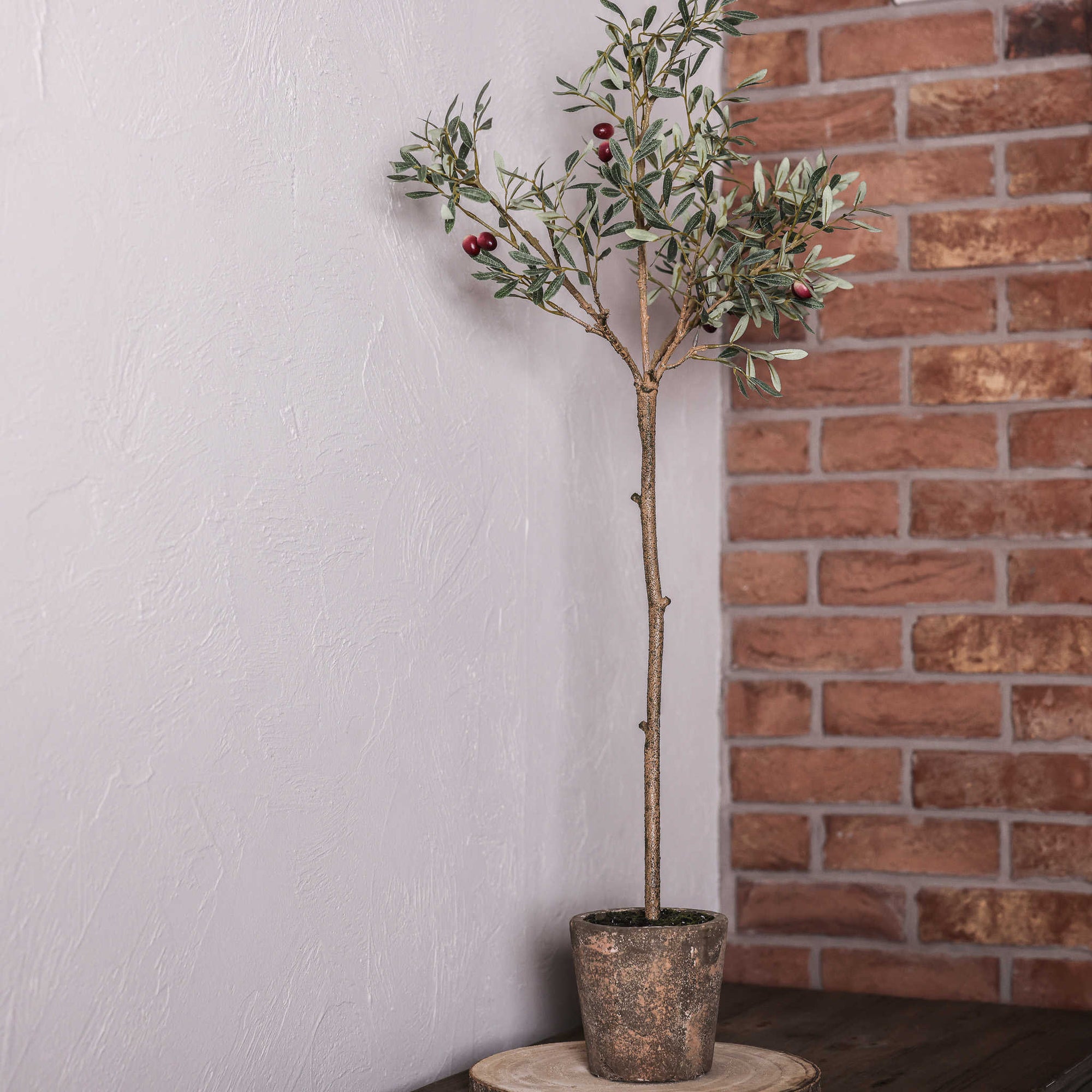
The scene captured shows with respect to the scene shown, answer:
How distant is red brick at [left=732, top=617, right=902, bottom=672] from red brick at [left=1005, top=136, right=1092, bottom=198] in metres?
0.54

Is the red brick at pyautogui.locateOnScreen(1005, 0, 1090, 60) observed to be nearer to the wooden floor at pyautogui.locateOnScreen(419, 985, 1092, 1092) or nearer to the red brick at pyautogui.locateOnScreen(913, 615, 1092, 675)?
the red brick at pyautogui.locateOnScreen(913, 615, 1092, 675)

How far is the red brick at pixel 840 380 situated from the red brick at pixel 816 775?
1.39ft

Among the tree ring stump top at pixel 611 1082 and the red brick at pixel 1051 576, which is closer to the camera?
the tree ring stump top at pixel 611 1082

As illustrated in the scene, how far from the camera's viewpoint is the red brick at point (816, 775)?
1.58 meters

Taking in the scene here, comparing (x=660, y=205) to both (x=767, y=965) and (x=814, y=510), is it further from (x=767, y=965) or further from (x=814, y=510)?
(x=767, y=965)

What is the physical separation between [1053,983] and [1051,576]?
46 centimetres

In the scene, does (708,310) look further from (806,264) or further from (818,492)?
(818,492)

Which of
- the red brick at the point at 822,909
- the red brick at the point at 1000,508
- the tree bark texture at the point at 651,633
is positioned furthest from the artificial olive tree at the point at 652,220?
the red brick at the point at 822,909

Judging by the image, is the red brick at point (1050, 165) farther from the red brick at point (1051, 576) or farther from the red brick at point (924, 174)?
the red brick at point (1051, 576)

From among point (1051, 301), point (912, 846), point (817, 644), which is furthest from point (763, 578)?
point (1051, 301)

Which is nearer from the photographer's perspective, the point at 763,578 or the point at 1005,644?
the point at 1005,644

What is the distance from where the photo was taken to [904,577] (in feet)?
5.17

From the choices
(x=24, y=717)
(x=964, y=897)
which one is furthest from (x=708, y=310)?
(x=964, y=897)

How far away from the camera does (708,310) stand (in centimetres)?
119
